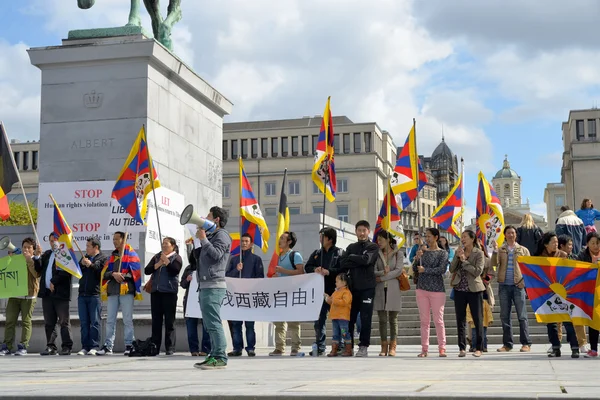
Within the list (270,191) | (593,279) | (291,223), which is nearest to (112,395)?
(593,279)

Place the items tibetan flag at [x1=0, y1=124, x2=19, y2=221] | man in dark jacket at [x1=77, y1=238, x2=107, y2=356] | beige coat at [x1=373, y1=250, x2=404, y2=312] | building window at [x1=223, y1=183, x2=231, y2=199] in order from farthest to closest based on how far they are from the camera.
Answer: building window at [x1=223, y1=183, x2=231, y2=199] → tibetan flag at [x1=0, y1=124, x2=19, y2=221] → man in dark jacket at [x1=77, y1=238, x2=107, y2=356] → beige coat at [x1=373, y1=250, x2=404, y2=312]

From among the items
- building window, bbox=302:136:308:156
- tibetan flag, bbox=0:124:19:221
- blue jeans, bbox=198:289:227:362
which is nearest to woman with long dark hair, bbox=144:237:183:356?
tibetan flag, bbox=0:124:19:221

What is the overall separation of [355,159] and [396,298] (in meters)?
100

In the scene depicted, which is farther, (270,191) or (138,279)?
(270,191)

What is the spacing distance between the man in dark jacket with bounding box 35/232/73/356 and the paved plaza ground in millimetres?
1527

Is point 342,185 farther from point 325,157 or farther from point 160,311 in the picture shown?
point 160,311

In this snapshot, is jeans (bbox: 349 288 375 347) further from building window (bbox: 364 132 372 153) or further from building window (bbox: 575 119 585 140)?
building window (bbox: 575 119 585 140)

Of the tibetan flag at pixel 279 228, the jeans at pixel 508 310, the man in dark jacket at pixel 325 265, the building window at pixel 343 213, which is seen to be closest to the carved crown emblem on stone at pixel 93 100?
Result: the tibetan flag at pixel 279 228

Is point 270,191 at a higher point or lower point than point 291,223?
higher

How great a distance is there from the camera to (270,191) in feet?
376

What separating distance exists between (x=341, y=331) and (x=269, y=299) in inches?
50.0

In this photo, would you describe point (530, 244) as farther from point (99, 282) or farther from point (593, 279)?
point (99, 282)

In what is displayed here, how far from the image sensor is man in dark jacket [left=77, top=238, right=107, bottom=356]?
1477 cm

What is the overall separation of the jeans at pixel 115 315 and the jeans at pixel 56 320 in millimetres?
724
